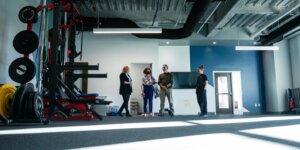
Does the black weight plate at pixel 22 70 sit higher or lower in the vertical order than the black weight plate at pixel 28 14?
lower

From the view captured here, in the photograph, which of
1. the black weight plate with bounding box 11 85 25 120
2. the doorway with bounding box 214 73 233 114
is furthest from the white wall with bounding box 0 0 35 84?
the doorway with bounding box 214 73 233 114

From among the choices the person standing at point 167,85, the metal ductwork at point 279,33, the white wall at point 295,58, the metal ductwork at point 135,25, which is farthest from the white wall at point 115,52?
the white wall at point 295,58

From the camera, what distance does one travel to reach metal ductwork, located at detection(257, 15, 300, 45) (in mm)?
7832

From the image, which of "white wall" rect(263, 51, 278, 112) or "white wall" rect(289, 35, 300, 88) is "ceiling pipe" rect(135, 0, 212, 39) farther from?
"white wall" rect(289, 35, 300, 88)

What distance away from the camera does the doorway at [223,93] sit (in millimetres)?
10250

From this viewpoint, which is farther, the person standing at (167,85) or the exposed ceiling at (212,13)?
the exposed ceiling at (212,13)

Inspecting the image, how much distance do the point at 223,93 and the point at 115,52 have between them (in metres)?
4.49

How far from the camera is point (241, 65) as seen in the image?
1039cm

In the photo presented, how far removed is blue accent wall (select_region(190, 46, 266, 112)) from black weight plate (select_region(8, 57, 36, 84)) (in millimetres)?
6904

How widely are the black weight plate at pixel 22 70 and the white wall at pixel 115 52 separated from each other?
4.76m

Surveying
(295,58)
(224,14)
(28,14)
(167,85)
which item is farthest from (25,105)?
(295,58)

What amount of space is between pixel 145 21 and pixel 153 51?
1.07 metres

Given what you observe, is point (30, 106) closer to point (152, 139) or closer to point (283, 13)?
point (152, 139)

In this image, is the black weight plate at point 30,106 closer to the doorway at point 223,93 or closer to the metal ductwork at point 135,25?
the metal ductwork at point 135,25
